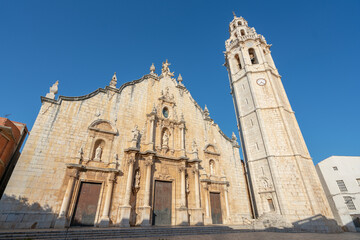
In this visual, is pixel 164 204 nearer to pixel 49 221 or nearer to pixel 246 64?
pixel 49 221

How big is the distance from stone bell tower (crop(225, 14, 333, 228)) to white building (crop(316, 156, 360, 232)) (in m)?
9.01

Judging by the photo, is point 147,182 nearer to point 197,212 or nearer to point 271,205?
point 197,212

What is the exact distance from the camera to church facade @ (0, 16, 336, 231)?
9375mm

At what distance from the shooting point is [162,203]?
11805 mm

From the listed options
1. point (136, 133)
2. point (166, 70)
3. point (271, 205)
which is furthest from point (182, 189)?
point (166, 70)

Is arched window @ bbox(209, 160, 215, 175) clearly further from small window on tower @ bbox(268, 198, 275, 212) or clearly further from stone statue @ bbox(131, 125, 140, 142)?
stone statue @ bbox(131, 125, 140, 142)

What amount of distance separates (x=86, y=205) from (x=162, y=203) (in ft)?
14.7

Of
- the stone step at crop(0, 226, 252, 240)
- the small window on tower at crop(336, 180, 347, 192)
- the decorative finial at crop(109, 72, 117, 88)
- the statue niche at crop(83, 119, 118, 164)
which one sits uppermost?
the decorative finial at crop(109, 72, 117, 88)

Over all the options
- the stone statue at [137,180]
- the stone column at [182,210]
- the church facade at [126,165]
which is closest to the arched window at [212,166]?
the church facade at [126,165]

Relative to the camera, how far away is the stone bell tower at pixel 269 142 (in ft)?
45.0

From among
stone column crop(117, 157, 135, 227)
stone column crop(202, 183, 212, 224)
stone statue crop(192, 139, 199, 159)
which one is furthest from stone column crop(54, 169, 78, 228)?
stone column crop(202, 183, 212, 224)

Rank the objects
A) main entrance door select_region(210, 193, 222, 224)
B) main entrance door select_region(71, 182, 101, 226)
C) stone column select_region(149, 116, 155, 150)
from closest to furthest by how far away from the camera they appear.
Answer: main entrance door select_region(71, 182, 101, 226) < stone column select_region(149, 116, 155, 150) < main entrance door select_region(210, 193, 222, 224)

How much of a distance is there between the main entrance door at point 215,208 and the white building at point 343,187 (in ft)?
52.4

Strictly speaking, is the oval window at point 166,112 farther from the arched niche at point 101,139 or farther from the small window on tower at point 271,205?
the small window on tower at point 271,205
